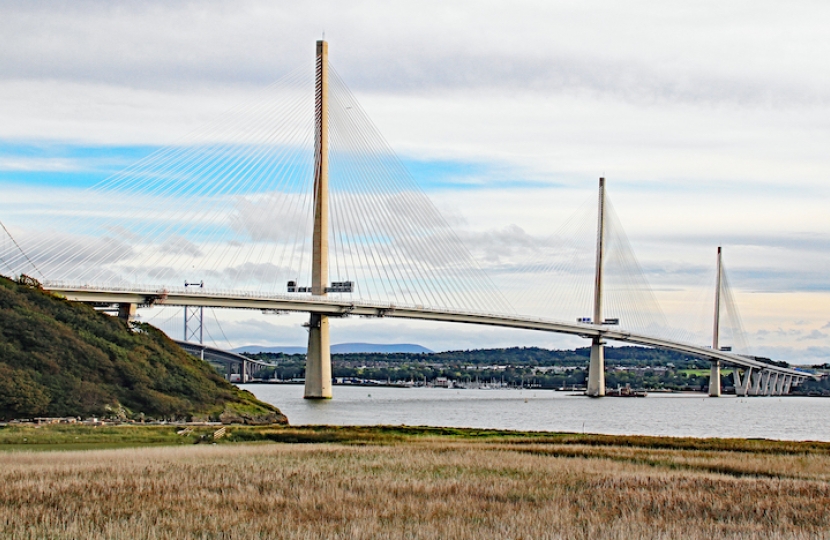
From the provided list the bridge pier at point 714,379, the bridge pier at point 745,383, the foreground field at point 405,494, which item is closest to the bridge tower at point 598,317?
the bridge pier at point 714,379

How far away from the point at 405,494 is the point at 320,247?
50.2 meters

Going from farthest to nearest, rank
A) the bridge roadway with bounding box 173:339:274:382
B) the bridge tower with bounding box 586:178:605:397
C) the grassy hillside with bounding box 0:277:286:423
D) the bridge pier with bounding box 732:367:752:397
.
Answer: the bridge pier with bounding box 732:367:752:397, the bridge roadway with bounding box 173:339:274:382, the bridge tower with bounding box 586:178:605:397, the grassy hillside with bounding box 0:277:286:423

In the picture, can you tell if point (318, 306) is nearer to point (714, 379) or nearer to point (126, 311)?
point (126, 311)

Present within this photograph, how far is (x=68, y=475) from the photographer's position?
19.6m

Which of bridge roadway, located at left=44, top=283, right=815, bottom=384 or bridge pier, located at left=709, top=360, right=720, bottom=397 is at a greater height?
bridge roadway, located at left=44, top=283, right=815, bottom=384

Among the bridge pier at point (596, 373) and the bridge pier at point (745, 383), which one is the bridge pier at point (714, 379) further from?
the bridge pier at point (596, 373)

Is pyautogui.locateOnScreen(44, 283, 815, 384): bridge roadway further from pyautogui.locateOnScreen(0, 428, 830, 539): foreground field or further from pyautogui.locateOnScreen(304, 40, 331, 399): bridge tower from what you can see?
pyautogui.locateOnScreen(0, 428, 830, 539): foreground field

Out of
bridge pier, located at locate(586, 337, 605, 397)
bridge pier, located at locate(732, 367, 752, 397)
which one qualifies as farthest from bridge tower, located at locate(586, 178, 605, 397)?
bridge pier, located at locate(732, 367, 752, 397)

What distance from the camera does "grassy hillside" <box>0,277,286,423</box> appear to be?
40.5m

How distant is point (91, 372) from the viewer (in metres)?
45.3

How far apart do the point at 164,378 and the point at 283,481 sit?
3210 cm

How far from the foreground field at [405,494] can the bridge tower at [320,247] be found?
39.4 m

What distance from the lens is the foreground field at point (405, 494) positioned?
14.3m

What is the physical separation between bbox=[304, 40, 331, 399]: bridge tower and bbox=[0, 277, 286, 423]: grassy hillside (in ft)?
46.9
